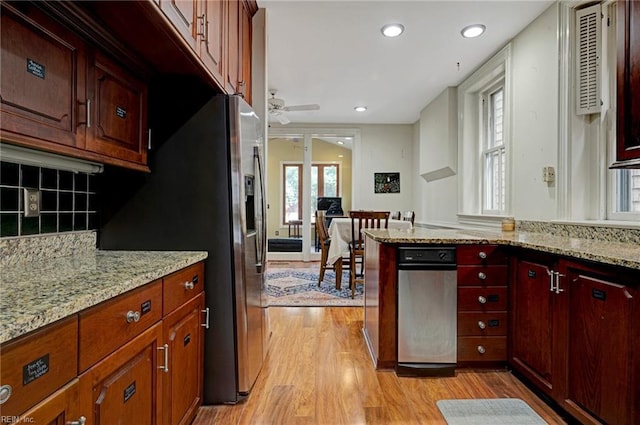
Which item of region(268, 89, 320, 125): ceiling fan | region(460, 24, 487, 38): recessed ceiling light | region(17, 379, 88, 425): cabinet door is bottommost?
region(17, 379, 88, 425): cabinet door

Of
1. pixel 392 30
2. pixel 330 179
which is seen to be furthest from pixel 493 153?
pixel 330 179

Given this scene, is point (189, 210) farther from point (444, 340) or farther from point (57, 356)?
point (444, 340)

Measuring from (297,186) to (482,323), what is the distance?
6387mm

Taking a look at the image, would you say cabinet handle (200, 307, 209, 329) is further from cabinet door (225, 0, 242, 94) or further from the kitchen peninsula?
cabinet door (225, 0, 242, 94)

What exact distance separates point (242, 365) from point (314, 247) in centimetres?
503

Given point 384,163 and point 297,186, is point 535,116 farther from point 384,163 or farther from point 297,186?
point 297,186

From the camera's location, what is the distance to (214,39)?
174 centimetres

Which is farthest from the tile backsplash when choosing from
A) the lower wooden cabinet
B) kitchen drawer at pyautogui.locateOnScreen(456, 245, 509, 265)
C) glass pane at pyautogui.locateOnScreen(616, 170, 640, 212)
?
glass pane at pyautogui.locateOnScreen(616, 170, 640, 212)

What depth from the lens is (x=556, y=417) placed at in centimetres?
176

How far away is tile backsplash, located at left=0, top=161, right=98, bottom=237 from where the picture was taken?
1262 mm

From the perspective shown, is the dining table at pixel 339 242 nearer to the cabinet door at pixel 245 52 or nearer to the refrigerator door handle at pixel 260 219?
the refrigerator door handle at pixel 260 219

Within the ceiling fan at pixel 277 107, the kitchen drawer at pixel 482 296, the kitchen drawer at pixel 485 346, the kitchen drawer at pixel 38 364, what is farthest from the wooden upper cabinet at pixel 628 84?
the ceiling fan at pixel 277 107

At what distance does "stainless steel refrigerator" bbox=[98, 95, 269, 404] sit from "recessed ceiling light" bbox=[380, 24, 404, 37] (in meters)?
1.78

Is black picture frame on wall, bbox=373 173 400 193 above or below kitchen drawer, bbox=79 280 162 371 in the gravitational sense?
above
